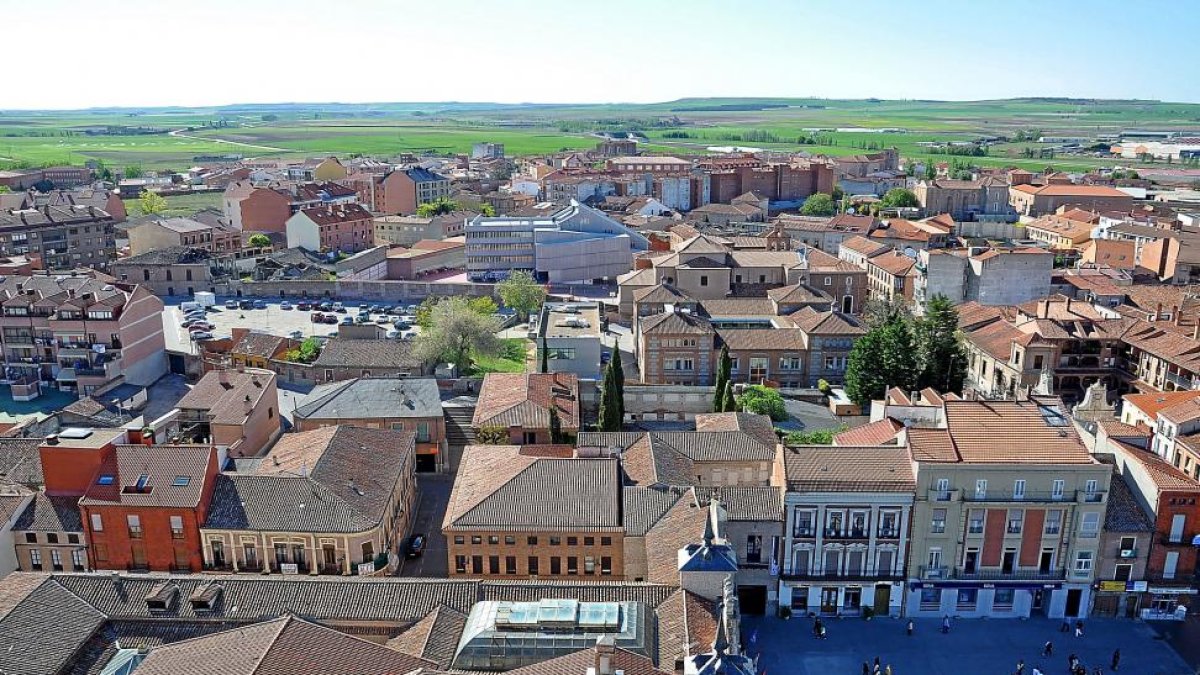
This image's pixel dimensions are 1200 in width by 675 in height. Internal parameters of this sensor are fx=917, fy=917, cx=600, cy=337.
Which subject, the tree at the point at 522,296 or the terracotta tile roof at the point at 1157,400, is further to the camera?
the tree at the point at 522,296

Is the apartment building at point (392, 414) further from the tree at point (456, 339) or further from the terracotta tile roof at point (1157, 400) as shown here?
the terracotta tile roof at point (1157, 400)

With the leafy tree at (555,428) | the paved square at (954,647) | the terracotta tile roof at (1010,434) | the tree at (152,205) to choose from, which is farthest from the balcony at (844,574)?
the tree at (152,205)

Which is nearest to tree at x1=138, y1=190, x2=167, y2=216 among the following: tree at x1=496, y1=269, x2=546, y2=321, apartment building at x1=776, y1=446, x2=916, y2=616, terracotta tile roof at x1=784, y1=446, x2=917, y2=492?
tree at x1=496, y1=269, x2=546, y2=321

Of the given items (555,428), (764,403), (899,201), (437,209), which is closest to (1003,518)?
(764,403)

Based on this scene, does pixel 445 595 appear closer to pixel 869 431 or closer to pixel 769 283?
pixel 869 431

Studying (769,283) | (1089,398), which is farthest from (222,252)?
(1089,398)

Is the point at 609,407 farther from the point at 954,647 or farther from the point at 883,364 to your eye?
the point at 954,647
